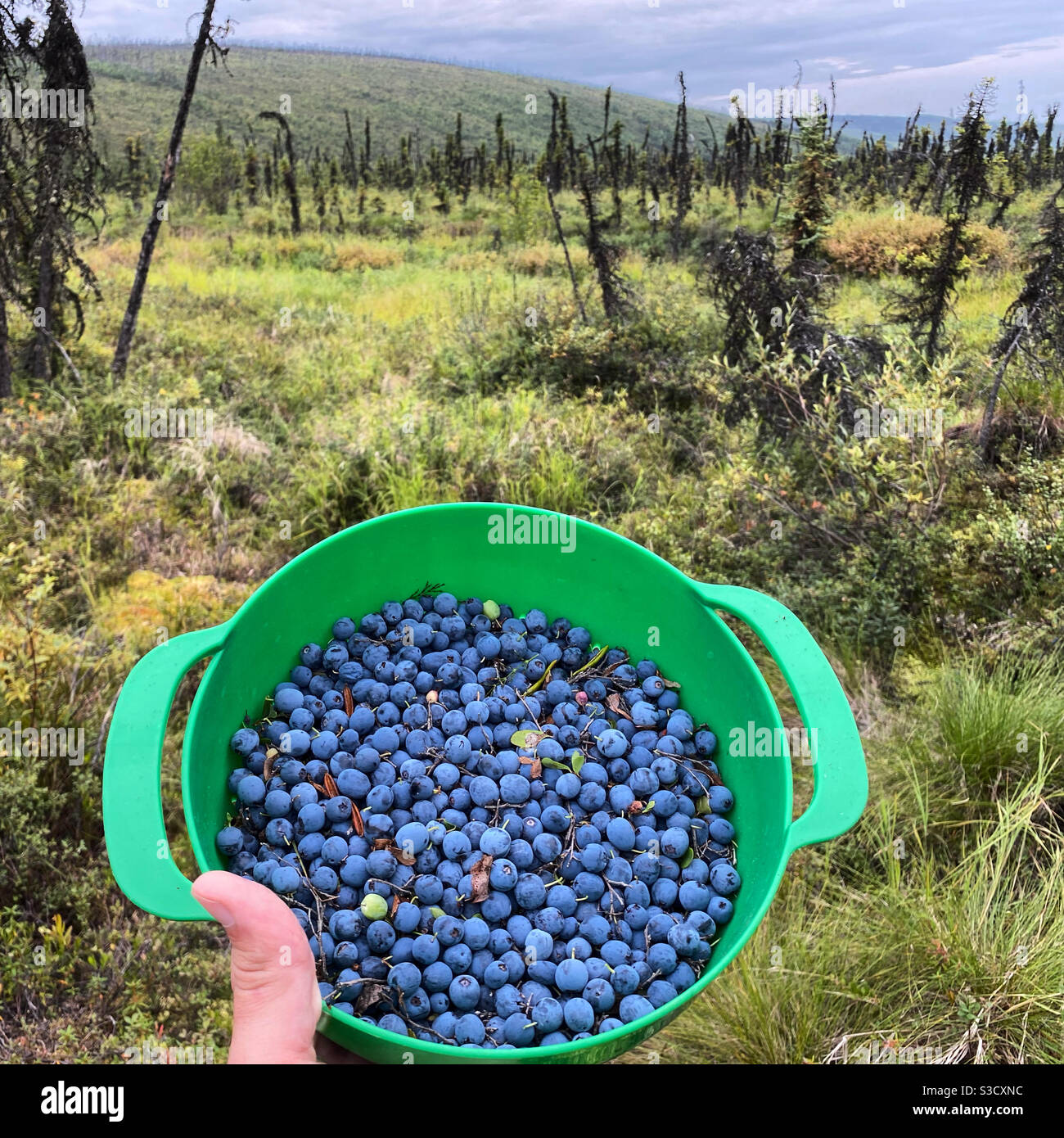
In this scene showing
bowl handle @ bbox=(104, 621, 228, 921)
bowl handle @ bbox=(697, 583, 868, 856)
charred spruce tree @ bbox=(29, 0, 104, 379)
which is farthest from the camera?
charred spruce tree @ bbox=(29, 0, 104, 379)

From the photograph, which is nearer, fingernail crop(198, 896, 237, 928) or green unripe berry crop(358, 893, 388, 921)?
fingernail crop(198, 896, 237, 928)

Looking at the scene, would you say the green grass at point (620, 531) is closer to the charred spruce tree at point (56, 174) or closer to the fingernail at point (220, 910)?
the charred spruce tree at point (56, 174)

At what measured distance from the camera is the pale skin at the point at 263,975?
0.86 m

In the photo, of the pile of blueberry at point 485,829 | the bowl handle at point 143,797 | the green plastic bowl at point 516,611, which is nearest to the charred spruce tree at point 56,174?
→ the green plastic bowl at point 516,611

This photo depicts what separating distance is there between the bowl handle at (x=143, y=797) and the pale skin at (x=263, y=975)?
100mm

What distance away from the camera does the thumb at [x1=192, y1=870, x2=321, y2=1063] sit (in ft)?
2.81

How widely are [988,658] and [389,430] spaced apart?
2.44 meters

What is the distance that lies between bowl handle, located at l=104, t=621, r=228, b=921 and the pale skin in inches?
3.9

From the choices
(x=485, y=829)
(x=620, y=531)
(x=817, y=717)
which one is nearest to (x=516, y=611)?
(x=485, y=829)

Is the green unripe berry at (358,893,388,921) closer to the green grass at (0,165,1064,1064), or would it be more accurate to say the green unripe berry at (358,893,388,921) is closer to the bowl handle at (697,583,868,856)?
the bowl handle at (697,583,868,856)

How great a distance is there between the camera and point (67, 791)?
2.05 metres

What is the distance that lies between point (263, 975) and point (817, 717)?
2.73 feet

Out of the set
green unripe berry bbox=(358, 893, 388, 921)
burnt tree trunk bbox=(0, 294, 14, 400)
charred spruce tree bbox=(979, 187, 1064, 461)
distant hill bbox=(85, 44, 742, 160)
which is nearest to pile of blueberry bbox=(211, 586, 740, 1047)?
green unripe berry bbox=(358, 893, 388, 921)
